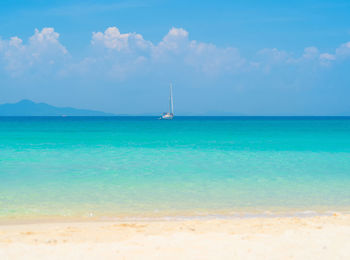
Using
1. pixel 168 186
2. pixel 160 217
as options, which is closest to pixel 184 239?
pixel 160 217

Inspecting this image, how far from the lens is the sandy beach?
579 cm

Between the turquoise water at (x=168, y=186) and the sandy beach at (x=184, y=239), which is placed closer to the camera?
the sandy beach at (x=184, y=239)

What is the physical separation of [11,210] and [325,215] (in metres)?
7.61

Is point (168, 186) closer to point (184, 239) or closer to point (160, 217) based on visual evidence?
point (160, 217)

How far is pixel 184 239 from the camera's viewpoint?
21.6 ft

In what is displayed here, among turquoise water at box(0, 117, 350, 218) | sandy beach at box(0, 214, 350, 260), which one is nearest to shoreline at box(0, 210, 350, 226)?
turquoise water at box(0, 117, 350, 218)

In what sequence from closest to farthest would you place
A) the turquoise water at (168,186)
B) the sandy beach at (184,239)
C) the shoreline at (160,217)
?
1. the sandy beach at (184,239)
2. the shoreline at (160,217)
3. the turquoise water at (168,186)

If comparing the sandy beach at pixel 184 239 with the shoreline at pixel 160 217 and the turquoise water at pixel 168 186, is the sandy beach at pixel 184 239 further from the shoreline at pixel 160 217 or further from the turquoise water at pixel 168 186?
the turquoise water at pixel 168 186

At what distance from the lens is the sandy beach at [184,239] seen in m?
5.79

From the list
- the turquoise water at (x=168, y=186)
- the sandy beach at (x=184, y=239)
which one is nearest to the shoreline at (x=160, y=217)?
the turquoise water at (x=168, y=186)

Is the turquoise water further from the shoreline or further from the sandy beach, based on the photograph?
the sandy beach

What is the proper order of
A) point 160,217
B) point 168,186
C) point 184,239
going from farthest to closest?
point 168,186, point 160,217, point 184,239

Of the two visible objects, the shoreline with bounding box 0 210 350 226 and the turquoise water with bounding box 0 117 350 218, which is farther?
the turquoise water with bounding box 0 117 350 218

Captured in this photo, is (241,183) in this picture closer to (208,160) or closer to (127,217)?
(127,217)
